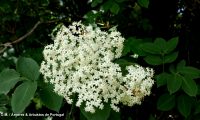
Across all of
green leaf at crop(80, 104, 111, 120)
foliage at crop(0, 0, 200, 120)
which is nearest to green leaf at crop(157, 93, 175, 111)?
foliage at crop(0, 0, 200, 120)

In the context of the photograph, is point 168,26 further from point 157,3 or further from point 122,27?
point 122,27

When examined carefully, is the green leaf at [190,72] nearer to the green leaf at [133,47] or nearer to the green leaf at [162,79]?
the green leaf at [162,79]

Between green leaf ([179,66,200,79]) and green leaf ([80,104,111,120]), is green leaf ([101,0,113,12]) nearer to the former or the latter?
green leaf ([179,66,200,79])

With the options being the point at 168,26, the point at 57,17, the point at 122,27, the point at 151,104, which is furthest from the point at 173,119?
the point at 57,17

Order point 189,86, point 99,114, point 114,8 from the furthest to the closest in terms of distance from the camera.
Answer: point 114,8 → point 189,86 → point 99,114

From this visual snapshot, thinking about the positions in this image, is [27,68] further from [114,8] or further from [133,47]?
[114,8]

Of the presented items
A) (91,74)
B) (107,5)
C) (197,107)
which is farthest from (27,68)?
(107,5)

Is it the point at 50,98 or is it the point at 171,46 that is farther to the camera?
the point at 171,46
